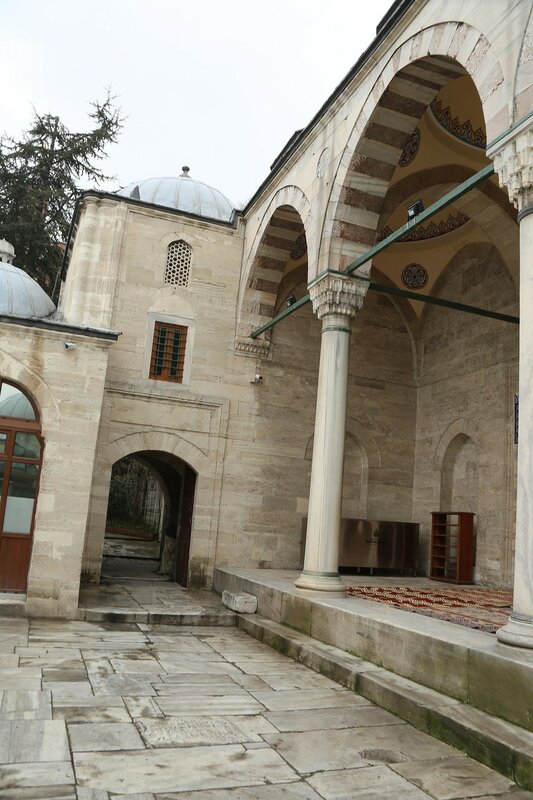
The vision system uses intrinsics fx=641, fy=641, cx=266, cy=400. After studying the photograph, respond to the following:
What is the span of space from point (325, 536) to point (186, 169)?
870cm

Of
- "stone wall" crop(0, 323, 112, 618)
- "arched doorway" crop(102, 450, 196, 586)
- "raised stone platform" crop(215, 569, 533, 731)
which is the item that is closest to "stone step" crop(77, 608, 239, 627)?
"stone wall" crop(0, 323, 112, 618)

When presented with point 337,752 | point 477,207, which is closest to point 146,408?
point 477,207

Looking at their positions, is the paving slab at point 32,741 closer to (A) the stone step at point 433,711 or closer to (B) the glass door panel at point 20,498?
(A) the stone step at point 433,711

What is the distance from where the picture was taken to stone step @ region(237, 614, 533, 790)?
3.33 meters

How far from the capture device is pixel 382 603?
21.4 ft

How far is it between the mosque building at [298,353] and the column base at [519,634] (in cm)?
281

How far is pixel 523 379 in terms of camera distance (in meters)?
4.01

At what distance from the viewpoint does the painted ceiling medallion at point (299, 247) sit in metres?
10.4

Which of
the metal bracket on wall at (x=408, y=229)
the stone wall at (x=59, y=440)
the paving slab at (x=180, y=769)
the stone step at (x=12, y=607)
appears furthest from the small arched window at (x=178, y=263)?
the paving slab at (x=180, y=769)

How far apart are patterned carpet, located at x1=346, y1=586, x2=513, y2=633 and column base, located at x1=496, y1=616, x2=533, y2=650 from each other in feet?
3.88

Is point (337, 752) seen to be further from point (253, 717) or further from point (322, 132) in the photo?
point (322, 132)

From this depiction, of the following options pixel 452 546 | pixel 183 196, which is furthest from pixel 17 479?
pixel 452 546

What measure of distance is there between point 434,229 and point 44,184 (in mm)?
11906

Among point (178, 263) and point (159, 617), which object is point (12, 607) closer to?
point (159, 617)
